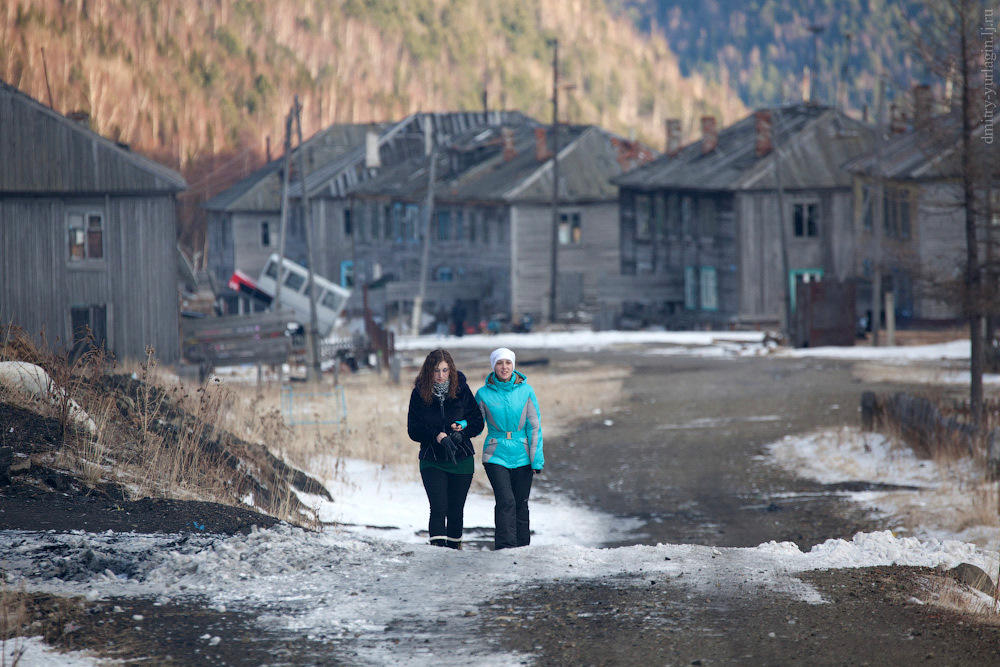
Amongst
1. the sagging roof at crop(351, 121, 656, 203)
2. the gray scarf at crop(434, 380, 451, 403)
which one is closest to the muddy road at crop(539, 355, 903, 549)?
the gray scarf at crop(434, 380, 451, 403)

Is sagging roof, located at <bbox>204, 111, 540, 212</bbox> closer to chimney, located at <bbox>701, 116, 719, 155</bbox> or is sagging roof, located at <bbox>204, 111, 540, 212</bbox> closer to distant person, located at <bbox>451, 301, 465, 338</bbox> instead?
distant person, located at <bbox>451, 301, 465, 338</bbox>

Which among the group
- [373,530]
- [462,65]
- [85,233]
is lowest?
[373,530]

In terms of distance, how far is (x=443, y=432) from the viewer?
8.63 meters

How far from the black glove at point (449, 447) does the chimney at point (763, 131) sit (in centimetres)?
3504

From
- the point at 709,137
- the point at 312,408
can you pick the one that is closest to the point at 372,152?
the point at 709,137

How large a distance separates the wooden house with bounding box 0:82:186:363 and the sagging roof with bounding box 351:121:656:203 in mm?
20933

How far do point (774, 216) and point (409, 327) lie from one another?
1506 cm

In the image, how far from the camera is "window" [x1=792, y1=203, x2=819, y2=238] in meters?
40.5

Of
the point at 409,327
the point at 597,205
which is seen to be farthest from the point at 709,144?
the point at 409,327

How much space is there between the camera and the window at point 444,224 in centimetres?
4969

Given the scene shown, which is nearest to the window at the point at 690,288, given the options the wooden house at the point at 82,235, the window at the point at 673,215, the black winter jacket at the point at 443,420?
the window at the point at 673,215

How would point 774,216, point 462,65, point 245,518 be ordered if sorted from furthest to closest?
point 462,65 → point 774,216 → point 245,518

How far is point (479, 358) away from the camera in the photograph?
34.2m

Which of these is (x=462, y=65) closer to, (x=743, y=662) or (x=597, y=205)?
(x=597, y=205)
